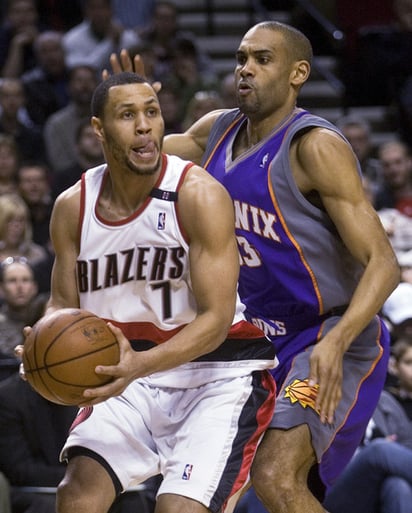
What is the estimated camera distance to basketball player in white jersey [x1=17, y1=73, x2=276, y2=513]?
356cm

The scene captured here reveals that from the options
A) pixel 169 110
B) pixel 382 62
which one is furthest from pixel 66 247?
pixel 382 62

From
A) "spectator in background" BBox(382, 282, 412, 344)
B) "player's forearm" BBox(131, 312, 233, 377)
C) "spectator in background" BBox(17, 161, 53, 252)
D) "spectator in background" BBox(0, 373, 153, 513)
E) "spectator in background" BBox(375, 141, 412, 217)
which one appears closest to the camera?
"player's forearm" BBox(131, 312, 233, 377)

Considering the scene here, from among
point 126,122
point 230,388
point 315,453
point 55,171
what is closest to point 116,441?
point 230,388

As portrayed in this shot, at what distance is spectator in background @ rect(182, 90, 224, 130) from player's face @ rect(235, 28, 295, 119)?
365 cm

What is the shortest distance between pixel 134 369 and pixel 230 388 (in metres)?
0.52

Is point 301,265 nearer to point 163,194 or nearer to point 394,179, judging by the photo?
point 163,194

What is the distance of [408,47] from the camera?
9.74 metres

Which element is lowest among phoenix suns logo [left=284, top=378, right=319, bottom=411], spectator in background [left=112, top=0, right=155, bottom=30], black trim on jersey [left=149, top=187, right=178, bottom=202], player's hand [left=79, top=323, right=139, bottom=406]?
phoenix suns logo [left=284, top=378, right=319, bottom=411]

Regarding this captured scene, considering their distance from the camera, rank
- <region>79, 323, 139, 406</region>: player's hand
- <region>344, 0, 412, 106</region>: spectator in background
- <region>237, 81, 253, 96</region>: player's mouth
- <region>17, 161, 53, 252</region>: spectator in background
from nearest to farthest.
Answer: <region>79, 323, 139, 406</region>: player's hand
<region>237, 81, 253, 96</region>: player's mouth
<region>17, 161, 53, 252</region>: spectator in background
<region>344, 0, 412, 106</region>: spectator in background

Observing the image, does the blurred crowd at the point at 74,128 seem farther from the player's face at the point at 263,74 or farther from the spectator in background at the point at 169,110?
the player's face at the point at 263,74

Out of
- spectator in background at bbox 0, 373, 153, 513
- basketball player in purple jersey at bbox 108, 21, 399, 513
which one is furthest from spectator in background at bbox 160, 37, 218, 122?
basketball player in purple jersey at bbox 108, 21, 399, 513

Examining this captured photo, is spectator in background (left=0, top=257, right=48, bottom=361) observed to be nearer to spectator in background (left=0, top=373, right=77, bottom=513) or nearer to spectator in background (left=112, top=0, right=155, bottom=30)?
spectator in background (left=0, top=373, right=77, bottom=513)

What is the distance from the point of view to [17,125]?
8.46 meters

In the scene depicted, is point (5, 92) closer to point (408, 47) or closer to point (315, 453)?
point (408, 47)
